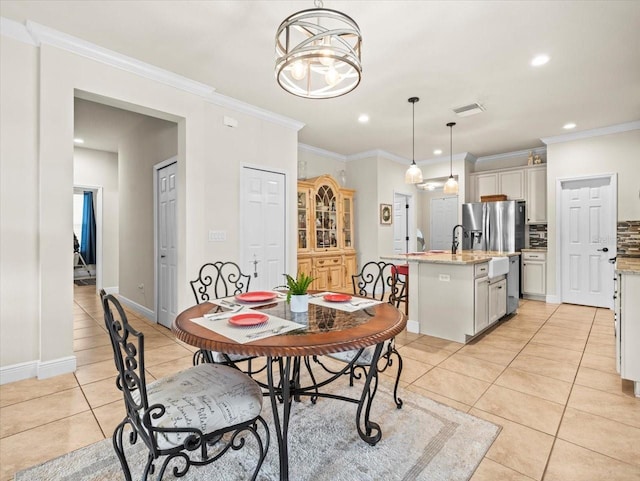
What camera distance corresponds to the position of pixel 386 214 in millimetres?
6352

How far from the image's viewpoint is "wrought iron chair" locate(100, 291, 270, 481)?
1148 mm

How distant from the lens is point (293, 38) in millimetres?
2789

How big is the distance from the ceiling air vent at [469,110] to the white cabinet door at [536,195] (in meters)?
2.47

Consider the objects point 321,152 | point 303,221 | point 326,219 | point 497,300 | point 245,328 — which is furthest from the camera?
point 321,152

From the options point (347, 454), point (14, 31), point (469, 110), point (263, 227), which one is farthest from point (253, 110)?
point (347, 454)

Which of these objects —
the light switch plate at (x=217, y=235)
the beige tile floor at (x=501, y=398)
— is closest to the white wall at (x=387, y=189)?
the beige tile floor at (x=501, y=398)

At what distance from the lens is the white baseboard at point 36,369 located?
2.50m

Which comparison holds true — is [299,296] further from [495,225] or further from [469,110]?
[495,225]

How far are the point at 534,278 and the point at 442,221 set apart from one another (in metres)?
2.23

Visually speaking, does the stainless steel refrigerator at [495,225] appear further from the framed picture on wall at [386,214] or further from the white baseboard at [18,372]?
the white baseboard at [18,372]

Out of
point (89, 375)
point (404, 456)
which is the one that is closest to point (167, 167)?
point (89, 375)

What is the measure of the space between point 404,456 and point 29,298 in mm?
2962

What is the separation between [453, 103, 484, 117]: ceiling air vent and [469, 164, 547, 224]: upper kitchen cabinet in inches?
96.8

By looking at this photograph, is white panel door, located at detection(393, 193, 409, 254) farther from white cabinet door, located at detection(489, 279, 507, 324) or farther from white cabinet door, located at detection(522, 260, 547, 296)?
white cabinet door, located at detection(489, 279, 507, 324)
